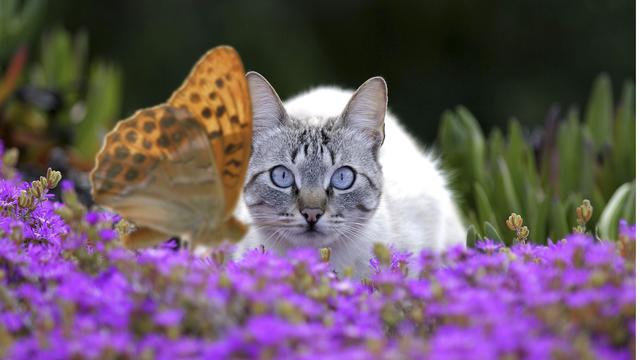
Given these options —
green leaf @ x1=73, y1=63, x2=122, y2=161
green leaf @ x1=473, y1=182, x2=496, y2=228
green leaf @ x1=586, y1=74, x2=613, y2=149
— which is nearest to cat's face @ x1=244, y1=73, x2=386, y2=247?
green leaf @ x1=473, y1=182, x2=496, y2=228

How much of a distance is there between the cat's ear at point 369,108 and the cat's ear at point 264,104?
0.66 ft

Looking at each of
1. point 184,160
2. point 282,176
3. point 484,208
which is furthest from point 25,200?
point 484,208

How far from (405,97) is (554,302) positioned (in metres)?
7.15

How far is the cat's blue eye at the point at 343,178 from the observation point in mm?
2760

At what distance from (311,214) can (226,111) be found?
25.1 inches

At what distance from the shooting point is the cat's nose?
2.66 m

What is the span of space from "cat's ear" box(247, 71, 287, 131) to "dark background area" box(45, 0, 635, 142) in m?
5.40

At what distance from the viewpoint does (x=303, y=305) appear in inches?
61.8

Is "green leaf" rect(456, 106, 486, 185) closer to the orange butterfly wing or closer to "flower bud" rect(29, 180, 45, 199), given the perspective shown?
→ the orange butterfly wing

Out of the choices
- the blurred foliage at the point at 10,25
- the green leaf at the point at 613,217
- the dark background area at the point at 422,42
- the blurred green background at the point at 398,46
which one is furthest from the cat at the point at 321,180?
the dark background area at the point at 422,42

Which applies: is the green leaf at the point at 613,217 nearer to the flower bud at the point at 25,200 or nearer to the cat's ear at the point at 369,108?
the cat's ear at the point at 369,108

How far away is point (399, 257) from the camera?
6.75ft

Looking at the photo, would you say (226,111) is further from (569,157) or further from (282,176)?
(569,157)

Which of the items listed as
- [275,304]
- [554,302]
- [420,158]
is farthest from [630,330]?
[420,158]
